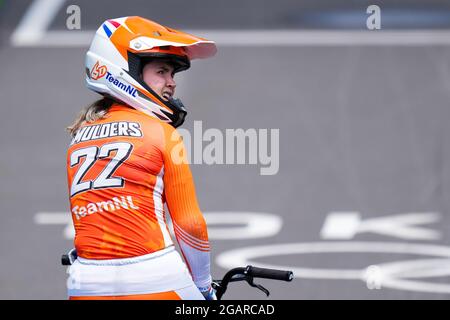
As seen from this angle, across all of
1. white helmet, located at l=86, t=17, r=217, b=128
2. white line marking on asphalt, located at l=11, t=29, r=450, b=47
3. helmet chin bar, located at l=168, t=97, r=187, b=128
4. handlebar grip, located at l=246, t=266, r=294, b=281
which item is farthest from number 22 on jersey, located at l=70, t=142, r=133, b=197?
white line marking on asphalt, located at l=11, t=29, r=450, b=47

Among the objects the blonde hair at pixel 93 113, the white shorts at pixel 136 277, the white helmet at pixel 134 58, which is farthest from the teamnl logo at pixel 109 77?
the white shorts at pixel 136 277

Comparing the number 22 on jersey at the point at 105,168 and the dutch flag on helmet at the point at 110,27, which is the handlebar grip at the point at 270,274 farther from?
the dutch flag on helmet at the point at 110,27

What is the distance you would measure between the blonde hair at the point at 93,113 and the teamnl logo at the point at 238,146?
5737 mm

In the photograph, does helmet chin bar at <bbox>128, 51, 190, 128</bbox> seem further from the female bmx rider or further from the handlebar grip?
the handlebar grip

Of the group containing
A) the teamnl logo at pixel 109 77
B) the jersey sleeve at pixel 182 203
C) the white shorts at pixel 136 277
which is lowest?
the white shorts at pixel 136 277

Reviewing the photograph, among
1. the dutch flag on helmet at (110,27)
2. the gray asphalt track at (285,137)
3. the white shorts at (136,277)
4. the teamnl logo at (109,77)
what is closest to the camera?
the white shorts at (136,277)

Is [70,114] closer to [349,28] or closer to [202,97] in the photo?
[202,97]

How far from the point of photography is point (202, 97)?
1357cm

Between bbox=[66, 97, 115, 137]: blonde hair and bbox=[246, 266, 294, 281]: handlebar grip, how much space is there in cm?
109

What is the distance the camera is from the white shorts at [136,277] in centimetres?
543

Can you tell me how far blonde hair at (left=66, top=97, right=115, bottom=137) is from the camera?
575 centimetres

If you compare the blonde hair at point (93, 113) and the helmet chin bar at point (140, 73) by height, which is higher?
the helmet chin bar at point (140, 73)

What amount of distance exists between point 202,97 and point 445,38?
332cm

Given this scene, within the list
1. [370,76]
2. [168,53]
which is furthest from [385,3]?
[168,53]
